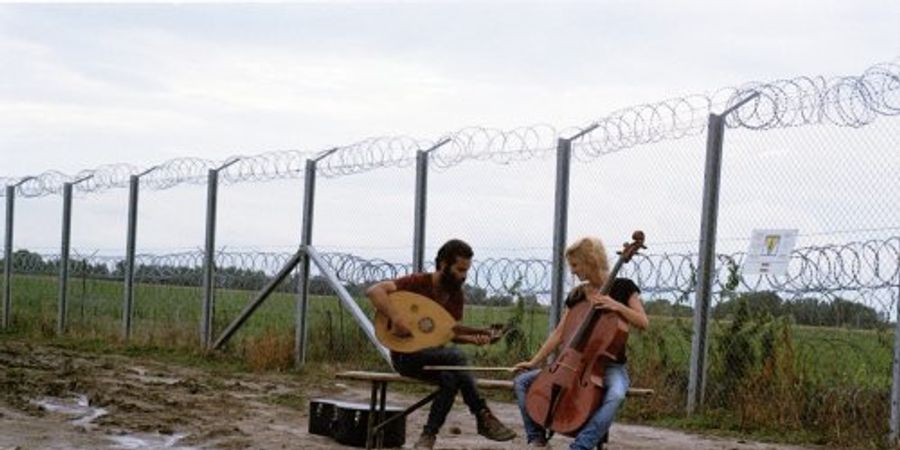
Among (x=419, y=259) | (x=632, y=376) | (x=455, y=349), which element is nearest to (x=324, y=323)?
(x=419, y=259)

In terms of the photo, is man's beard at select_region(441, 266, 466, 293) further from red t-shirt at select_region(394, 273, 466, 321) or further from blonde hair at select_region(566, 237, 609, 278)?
blonde hair at select_region(566, 237, 609, 278)

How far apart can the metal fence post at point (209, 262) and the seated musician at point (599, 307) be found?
1097 centimetres

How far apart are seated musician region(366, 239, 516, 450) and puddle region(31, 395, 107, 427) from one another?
2.84 m

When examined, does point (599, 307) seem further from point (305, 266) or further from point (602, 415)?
point (305, 266)

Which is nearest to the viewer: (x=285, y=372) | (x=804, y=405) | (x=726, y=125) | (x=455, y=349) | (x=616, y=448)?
(x=455, y=349)

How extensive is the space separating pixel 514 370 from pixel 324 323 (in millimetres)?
9256

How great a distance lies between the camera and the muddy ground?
33.7 ft

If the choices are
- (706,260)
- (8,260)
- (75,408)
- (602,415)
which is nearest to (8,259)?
(8,260)

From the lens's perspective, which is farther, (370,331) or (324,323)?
(324,323)

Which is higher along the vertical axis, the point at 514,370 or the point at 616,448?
the point at 514,370

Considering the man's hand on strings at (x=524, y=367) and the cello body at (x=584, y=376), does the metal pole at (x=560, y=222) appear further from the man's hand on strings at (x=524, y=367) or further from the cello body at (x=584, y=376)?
the cello body at (x=584, y=376)

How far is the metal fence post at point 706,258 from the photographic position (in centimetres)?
1234

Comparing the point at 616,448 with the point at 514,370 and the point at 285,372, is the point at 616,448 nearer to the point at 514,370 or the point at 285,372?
the point at 514,370

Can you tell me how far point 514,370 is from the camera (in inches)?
335
